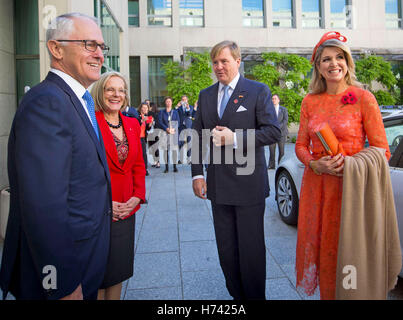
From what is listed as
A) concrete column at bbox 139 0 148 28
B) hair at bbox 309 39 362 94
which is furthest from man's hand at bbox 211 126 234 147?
concrete column at bbox 139 0 148 28

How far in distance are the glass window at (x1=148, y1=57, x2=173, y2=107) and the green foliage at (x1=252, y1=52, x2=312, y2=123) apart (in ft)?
19.4

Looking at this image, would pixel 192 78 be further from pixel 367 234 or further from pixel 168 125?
pixel 367 234

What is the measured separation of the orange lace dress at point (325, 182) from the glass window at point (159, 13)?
20.6 meters

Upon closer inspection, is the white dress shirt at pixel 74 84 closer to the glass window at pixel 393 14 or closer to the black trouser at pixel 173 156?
the black trouser at pixel 173 156

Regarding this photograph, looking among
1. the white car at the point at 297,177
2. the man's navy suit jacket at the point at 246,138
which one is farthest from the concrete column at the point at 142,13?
the man's navy suit jacket at the point at 246,138

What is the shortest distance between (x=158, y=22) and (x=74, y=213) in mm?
21644

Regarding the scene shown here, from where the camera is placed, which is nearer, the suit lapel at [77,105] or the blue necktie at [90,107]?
the suit lapel at [77,105]

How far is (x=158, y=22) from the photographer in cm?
2097

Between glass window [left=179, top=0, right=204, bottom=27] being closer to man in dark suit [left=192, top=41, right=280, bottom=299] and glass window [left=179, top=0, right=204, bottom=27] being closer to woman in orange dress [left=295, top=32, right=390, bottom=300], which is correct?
man in dark suit [left=192, top=41, right=280, bottom=299]

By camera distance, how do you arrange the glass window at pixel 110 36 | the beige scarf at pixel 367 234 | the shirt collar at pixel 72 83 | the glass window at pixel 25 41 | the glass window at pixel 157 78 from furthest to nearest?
the glass window at pixel 157 78 → the glass window at pixel 110 36 → the glass window at pixel 25 41 → the beige scarf at pixel 367 234 → the shirt collar at pixel 72 83

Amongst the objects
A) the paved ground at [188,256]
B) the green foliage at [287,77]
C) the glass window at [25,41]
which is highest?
the green foliage at [287,77]

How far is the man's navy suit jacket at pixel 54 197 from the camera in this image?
1.24m

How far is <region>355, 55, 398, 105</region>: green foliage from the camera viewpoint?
1923 centimetres

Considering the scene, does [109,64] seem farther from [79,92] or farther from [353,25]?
[353,25]
